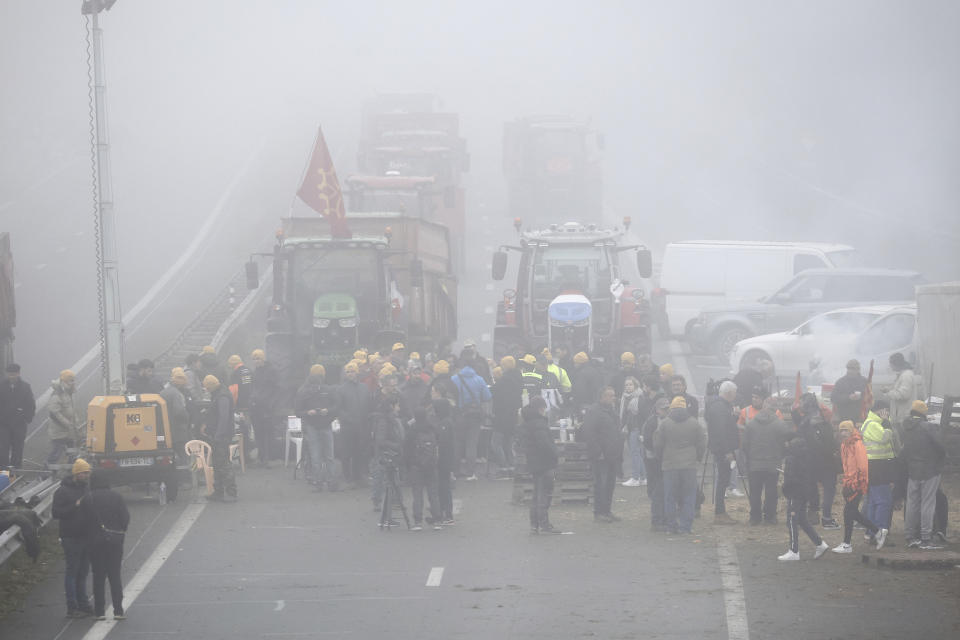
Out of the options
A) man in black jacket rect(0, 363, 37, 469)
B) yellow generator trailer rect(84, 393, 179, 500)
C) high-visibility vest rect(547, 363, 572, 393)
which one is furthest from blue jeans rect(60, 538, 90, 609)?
high-visibility vest rect(547, 363, 572, 393)

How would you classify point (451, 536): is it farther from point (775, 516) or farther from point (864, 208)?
point (864, 208)

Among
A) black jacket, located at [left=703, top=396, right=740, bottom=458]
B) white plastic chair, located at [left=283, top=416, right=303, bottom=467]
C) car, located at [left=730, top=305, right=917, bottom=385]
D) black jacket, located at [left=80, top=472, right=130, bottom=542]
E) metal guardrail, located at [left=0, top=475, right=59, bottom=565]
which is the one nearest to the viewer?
black jacket, located at [left=80, top=472, right=130, bottom=542]

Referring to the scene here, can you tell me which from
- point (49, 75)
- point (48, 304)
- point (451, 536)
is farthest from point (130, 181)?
point (451, 536)

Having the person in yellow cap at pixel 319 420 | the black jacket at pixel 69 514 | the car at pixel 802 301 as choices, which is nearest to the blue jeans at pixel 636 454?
the person in yellow cap at pixel 319 420

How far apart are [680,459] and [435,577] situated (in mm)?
3373

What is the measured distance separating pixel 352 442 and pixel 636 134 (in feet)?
→ 187

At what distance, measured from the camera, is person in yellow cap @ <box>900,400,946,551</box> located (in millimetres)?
14984

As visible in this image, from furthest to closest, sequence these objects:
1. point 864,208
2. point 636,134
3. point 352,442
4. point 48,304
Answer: point 636,134, point 864,208, point 48,304, point 352,442

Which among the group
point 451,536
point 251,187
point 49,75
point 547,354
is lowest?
point 451,536

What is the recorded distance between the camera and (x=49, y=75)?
89.1 metres

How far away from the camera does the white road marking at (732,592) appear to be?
1207cm

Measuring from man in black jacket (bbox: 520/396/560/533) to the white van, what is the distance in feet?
47.9

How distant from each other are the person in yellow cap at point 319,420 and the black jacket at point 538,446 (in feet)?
11.2

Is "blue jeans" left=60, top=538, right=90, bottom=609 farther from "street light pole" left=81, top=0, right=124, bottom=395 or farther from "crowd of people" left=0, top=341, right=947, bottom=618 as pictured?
"street light pole" left=81, top=0, right=124, bottom=395
